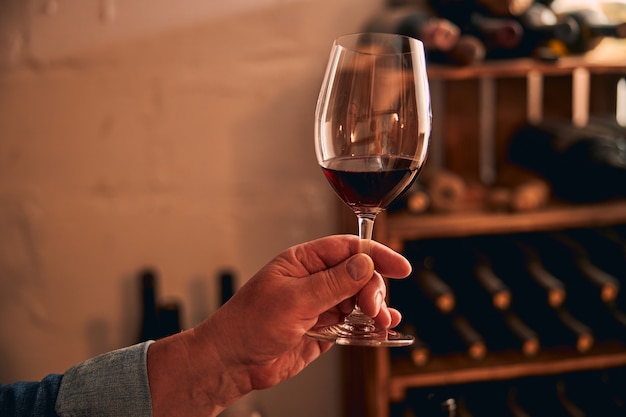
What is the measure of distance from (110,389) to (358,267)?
1.19 feet

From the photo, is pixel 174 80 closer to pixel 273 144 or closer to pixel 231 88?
pixel 231 88

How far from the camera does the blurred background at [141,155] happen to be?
1764mm

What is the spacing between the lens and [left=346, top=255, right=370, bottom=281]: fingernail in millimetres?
787

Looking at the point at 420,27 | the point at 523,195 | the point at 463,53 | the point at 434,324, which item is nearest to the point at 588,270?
the point at 523,195

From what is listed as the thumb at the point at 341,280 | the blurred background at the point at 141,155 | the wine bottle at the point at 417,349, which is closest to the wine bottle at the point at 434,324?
the wine bottle at the point at 417,349

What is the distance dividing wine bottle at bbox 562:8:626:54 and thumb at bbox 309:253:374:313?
1.12 metres

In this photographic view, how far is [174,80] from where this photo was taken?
1.82 meters

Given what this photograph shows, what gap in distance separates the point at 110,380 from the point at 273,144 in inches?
44.2

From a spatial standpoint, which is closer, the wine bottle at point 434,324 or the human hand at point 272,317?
the human hand at point 272,317

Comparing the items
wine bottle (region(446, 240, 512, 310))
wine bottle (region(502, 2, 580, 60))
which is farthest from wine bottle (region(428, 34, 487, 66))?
wine bottle (region(446, 240, 512, 310))

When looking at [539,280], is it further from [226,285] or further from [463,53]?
[226,285]

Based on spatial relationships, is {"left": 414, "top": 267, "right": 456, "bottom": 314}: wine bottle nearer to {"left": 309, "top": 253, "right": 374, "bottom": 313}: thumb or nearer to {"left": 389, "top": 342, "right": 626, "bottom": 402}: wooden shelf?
{"left": 389, "top": 342, "right": 626, "bottom": 402}: wooden shelf

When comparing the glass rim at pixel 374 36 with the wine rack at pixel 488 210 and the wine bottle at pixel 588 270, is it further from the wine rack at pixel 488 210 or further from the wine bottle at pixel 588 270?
the wine bottle at pixel 588 270

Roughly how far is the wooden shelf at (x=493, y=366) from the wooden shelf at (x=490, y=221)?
1.05ft
